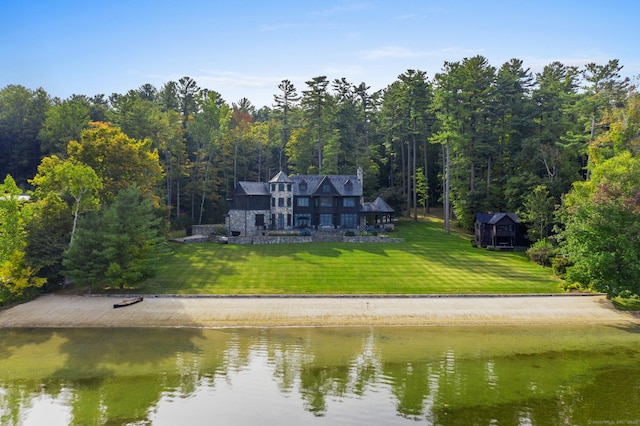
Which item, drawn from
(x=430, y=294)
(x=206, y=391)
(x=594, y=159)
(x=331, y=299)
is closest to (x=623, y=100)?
(x=594, y=159)

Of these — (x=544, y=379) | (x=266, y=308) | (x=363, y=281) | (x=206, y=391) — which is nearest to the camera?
(x=206, y=391)

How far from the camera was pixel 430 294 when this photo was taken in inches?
1463

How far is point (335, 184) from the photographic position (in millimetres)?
62969

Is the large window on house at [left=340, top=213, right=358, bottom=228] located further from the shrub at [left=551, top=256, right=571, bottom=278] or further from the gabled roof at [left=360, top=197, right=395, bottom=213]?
the shrub at [left=551, top=256, right=571, bottom=278]

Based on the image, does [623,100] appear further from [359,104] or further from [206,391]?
[206,391]

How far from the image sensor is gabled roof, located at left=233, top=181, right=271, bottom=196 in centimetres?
6069

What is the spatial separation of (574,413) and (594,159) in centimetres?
3116

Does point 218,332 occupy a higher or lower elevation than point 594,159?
lower

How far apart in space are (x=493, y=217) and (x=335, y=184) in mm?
19697

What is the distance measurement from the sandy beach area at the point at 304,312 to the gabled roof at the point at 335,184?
27.3 m

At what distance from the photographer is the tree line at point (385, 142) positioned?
174 feet

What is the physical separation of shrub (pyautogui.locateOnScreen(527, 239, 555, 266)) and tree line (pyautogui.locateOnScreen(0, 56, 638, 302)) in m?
4.05

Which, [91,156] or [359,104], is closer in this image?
[91,156]

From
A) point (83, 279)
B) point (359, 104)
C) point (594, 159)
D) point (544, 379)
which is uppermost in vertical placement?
point (359, 104)
